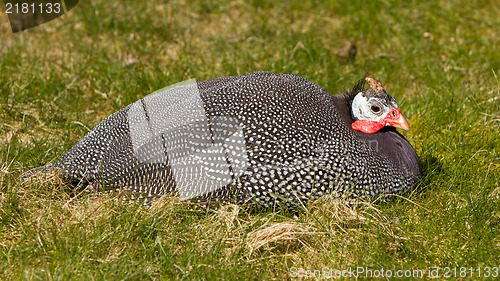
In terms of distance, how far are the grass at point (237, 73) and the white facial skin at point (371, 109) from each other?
1.79ft

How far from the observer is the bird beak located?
3527 mm

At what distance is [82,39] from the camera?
5391 mm

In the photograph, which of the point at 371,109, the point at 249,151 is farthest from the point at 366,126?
the point at 249,151

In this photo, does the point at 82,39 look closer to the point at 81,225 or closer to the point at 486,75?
the point at 81,225

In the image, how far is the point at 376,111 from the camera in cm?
354

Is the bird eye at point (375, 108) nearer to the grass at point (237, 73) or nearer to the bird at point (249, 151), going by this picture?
the bird at point (249, 151)

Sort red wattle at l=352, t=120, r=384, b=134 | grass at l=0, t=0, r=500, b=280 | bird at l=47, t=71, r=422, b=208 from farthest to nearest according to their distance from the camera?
red wattle at l=352, t=120, r=384, b=134, bird at l=47, t=71, r=422, b=208, grass at l=0, t=0, r=500, b=280

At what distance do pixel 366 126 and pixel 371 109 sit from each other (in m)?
0.12

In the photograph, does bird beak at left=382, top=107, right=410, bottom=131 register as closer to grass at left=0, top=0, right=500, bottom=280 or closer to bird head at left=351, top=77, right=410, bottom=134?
bird head at left=351, top=77, right=410, bottom=134

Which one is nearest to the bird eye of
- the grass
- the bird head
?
the bird head

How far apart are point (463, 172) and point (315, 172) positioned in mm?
1192

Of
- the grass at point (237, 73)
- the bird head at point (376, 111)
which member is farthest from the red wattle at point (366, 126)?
the grass at point (237, 73)

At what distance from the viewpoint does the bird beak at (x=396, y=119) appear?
3527mm

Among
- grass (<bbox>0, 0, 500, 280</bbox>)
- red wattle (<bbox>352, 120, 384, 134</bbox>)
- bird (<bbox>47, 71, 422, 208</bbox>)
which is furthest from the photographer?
red wattle (<bbox>352, 120, 384, 134</bbox>)
